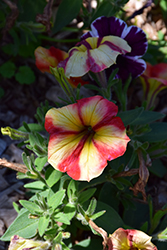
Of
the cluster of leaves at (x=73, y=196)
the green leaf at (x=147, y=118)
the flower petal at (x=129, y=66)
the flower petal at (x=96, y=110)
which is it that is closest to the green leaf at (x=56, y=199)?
the cluster of leaves at (x=73, y=196)

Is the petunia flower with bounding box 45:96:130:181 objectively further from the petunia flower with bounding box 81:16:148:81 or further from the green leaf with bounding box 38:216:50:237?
the petunia flower with bounding box 81:16:148:81

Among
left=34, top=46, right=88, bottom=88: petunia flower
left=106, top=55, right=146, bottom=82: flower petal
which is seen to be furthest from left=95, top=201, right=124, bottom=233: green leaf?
left=106, top=55, right=146, bottom=82: flower petal

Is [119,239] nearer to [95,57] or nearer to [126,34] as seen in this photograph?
[95,57]

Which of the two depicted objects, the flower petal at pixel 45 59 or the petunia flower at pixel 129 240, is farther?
the flower petal at pixel 45 59

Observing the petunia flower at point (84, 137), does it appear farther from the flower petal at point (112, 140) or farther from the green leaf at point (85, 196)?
the green leaf at point (85, 196)

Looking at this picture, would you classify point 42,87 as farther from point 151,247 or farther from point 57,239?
point 151,247

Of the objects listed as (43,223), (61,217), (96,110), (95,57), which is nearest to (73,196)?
(61,217)

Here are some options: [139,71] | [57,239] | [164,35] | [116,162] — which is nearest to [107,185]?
[116,162]
